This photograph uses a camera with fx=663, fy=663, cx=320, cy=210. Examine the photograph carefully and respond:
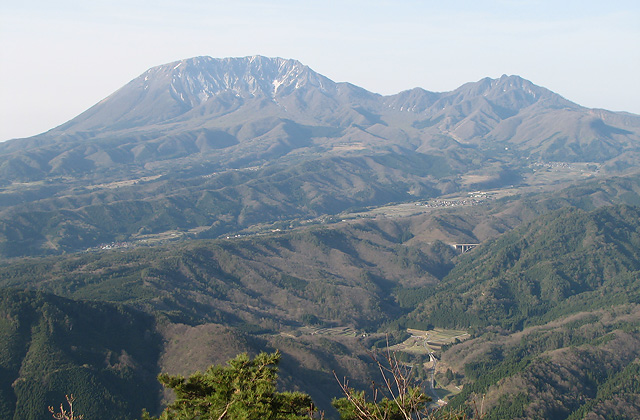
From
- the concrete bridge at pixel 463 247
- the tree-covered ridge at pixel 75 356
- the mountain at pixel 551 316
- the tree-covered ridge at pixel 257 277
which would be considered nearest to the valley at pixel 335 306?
the tree-covered ridge at pixel 75 356

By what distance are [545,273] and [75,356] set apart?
3492 inches

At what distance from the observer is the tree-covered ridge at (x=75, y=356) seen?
6638 cm

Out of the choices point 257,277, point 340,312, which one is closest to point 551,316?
point 340,312

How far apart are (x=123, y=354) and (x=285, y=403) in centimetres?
5634

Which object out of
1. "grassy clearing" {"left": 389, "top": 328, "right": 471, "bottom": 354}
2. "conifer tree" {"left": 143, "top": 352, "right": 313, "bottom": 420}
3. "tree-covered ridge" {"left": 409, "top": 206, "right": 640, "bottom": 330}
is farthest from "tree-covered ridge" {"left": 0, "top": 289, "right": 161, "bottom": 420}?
"tree-covered ridge" {"left": 409, "top": 206, "right": 640, "bottom": 330}

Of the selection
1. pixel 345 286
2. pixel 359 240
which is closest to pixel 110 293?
pixel 345 286

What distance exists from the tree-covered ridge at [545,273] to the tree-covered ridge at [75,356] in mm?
51876

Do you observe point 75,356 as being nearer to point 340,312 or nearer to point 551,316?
A: point 340,312

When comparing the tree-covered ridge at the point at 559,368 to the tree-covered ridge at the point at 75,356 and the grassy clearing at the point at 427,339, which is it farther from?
the tree-covered ridge at the point at 75,356

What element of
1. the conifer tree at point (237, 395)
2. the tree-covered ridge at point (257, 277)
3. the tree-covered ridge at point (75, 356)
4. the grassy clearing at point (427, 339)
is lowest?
the grassy clearing at point (427, 339)

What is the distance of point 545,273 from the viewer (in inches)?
5007

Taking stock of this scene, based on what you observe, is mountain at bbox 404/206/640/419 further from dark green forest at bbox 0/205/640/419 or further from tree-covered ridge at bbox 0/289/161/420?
tree-covered ridge at bbox 0/289/161/420

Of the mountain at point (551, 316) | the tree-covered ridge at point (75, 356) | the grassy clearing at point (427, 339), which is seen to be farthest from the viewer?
the grassy clearing at point (427, 339)

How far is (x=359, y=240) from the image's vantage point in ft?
519
